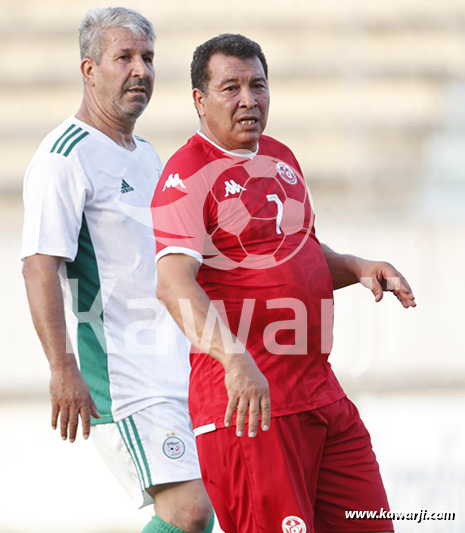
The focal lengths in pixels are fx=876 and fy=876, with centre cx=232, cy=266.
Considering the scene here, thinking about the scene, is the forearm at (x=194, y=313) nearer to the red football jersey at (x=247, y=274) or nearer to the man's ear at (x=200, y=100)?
the red football jersey at (x=247, y=274)

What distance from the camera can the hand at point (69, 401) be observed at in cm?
218

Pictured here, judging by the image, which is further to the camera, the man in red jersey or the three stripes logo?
the three stripes logo

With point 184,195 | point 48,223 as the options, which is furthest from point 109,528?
point 184,195

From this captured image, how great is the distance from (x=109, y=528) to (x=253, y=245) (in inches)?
115

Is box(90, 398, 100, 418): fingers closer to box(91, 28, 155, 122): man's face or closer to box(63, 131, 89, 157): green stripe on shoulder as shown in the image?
box(63, 131, 89, 157): green stripe on shoulder

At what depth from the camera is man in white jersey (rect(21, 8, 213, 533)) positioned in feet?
7.64

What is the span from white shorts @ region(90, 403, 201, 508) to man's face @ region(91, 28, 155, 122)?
34.2 inches

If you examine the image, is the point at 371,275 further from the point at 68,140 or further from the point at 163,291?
the point at 68,140

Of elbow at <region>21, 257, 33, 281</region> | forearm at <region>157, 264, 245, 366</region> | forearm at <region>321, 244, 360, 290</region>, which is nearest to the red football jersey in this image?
forearm at <region>157, 264, 245, 366</region>

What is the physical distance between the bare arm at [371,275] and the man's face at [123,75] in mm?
700

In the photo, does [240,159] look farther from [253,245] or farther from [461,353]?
[461,353]

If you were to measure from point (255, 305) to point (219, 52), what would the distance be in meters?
0.66

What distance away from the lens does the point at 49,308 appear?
2.26 m

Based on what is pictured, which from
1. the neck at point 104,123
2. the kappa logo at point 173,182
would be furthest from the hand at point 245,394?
the neck at point 104,123
